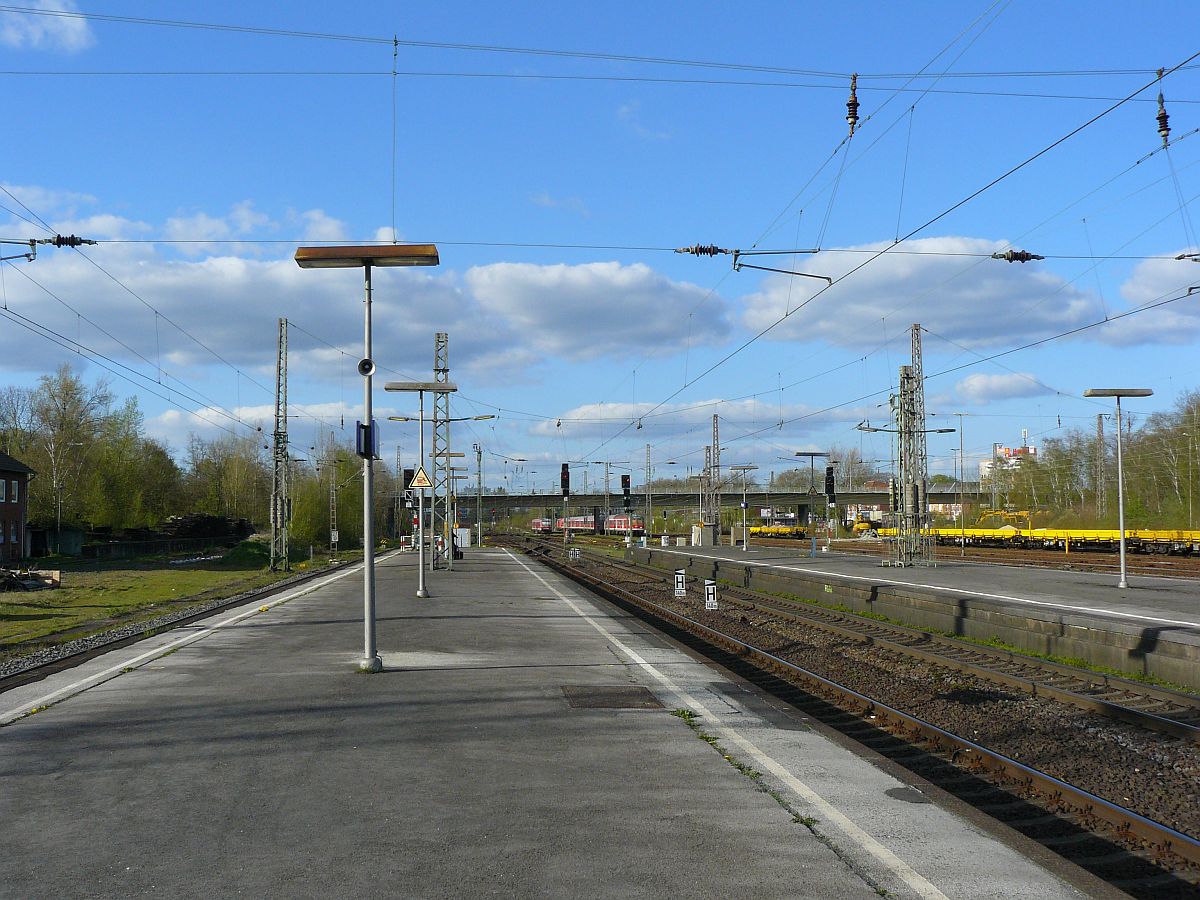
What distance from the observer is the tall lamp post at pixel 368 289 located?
12.6m

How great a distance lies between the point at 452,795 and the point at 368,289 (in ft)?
24.8

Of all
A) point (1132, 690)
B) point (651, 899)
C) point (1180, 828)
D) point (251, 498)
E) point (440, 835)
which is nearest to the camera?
point (651, 899)

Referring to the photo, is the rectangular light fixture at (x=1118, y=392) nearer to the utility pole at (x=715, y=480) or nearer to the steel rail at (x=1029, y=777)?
the steel rail at (x=1029, y=777)

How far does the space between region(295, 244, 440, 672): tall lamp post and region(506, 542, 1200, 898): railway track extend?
584 centimetres

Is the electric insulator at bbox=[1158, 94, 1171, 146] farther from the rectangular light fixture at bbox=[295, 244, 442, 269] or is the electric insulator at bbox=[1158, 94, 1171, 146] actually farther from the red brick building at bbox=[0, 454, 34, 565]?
the red brick building at bbox=[0, 454, 34, 565]

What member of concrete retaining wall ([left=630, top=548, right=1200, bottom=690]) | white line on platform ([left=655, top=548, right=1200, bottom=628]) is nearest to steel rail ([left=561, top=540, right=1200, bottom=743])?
concrete retaining wall ([left=630, top=548, right=1200, bottom=690])

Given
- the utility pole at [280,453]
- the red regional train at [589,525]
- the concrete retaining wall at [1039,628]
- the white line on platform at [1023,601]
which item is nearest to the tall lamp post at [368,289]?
the concrete retaining wall at [1039,628]

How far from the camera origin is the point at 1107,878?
6.33 meters

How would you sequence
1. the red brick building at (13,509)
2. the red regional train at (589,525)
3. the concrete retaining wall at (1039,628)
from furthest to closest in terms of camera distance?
the red regional train at (589,525)
the red brick building at (13,509)
the concrete retaining wall at (1039,628)

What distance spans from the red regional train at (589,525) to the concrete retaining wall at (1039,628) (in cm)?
7066

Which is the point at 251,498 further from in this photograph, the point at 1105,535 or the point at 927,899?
the point at 927,899

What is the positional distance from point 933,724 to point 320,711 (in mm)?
6706

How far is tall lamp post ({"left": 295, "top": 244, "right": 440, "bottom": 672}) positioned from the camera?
12.6 metres

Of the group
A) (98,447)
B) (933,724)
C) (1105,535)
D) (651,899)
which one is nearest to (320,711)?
(651,899)
